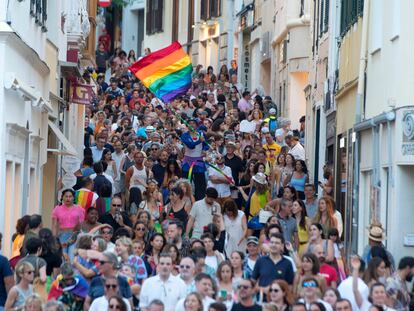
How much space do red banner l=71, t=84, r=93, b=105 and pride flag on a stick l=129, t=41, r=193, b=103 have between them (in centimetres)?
199

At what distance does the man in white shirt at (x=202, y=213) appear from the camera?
28.5 m

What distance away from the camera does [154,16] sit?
266 ft

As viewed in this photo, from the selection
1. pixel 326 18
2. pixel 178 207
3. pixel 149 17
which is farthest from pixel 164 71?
pixel 149 17

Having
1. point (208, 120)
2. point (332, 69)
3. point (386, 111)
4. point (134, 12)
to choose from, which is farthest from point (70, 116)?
point (134, 12)

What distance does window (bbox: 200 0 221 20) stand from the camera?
6631 cm

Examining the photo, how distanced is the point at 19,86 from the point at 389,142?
17.8 feet

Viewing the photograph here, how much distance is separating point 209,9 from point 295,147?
3117 centimetres

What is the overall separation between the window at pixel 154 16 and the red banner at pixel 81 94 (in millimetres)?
39400

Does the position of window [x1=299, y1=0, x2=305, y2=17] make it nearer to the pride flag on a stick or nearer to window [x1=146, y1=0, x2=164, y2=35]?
the pride flag on a stick

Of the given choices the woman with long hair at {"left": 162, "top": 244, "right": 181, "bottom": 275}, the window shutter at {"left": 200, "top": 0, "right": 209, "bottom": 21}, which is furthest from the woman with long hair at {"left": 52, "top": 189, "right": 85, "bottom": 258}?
the window shutter at {"left": 200, "top": 0, "right": 209, "bottom": 21}

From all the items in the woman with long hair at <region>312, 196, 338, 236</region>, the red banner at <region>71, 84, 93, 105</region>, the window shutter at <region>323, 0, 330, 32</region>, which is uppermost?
the window shutter at <region>323, 0, 330, 32</region>

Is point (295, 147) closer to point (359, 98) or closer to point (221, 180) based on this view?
point (221, 180)

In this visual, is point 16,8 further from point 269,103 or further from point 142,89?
point 142,89

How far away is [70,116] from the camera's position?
42938mm
